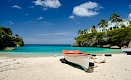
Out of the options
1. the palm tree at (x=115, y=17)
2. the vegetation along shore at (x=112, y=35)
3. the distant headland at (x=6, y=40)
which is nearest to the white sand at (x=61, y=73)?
the distant headland at (x=6, y=40)

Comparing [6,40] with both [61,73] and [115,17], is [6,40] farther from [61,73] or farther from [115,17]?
[61,73]

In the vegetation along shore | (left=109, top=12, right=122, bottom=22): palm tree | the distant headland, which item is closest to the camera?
the distant headland

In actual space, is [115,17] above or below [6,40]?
above

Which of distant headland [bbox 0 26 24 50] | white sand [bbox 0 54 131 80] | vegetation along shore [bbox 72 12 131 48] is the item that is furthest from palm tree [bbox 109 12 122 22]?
white sand [bbox 0 54 131 80]

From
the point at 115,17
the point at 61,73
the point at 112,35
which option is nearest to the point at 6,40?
the point at 112,35

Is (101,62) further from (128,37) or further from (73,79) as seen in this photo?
(128,37)

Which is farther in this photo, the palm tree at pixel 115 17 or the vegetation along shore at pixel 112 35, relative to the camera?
the palm tree at pixel 115 17

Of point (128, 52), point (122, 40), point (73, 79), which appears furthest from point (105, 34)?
point (73, 79)

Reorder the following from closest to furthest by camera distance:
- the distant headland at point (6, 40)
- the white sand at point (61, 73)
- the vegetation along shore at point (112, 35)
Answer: the white sand at point (61, 73), the distant headland at point (6, 40), the vegetation along shore at point (112, 35)

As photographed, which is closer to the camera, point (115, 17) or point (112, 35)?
point (112, 35)

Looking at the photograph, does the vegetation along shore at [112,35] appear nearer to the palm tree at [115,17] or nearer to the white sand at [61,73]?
the palm tree at [115,17]

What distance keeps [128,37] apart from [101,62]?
176 feet

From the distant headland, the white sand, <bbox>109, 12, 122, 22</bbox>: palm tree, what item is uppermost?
<bbox>109, 12, 122, 22</bbox>: palm tree

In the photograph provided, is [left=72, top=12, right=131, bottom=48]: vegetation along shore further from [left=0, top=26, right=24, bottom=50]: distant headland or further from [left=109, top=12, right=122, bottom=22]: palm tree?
[left=0, top=26, right=24, bottom=50]: distant headland
